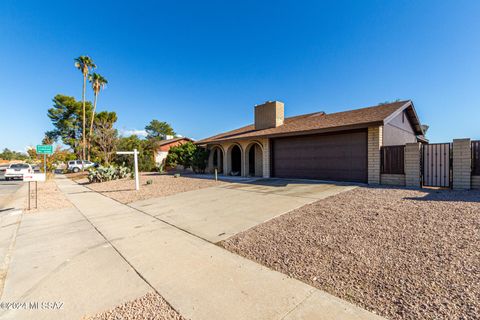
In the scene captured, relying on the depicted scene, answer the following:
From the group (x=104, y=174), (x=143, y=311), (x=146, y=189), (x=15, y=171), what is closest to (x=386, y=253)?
(x=143, y=311)

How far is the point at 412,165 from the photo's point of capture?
870 centimetres

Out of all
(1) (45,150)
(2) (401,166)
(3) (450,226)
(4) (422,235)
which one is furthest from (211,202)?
(1) (45,150)

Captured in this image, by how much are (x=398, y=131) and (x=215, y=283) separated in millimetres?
13112

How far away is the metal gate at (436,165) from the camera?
8.26 m

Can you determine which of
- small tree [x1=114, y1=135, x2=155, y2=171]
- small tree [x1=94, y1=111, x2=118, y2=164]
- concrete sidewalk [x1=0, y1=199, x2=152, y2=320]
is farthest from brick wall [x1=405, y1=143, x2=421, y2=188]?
small tree [x1=94, y1=111, x2=118, y2=164]

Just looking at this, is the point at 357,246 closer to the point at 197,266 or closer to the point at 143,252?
the point at 197,266

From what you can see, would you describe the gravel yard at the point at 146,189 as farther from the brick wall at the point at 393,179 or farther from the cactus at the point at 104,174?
the brick wall at the point at 393,179

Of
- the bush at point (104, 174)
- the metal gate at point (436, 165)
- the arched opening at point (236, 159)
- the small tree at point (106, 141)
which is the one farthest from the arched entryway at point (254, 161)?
the small tree at point (106, 141)

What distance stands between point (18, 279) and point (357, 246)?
5.18 metres

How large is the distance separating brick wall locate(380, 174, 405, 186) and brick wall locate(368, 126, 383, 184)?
0.21m

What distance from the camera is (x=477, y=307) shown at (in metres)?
2.06

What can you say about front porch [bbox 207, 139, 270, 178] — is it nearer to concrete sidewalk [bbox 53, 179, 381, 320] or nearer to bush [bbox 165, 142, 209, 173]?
bush [bbox 165, 142, 209, 173]

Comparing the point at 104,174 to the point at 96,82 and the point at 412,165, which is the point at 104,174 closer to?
the point at 412,165

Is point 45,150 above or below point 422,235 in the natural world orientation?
above
